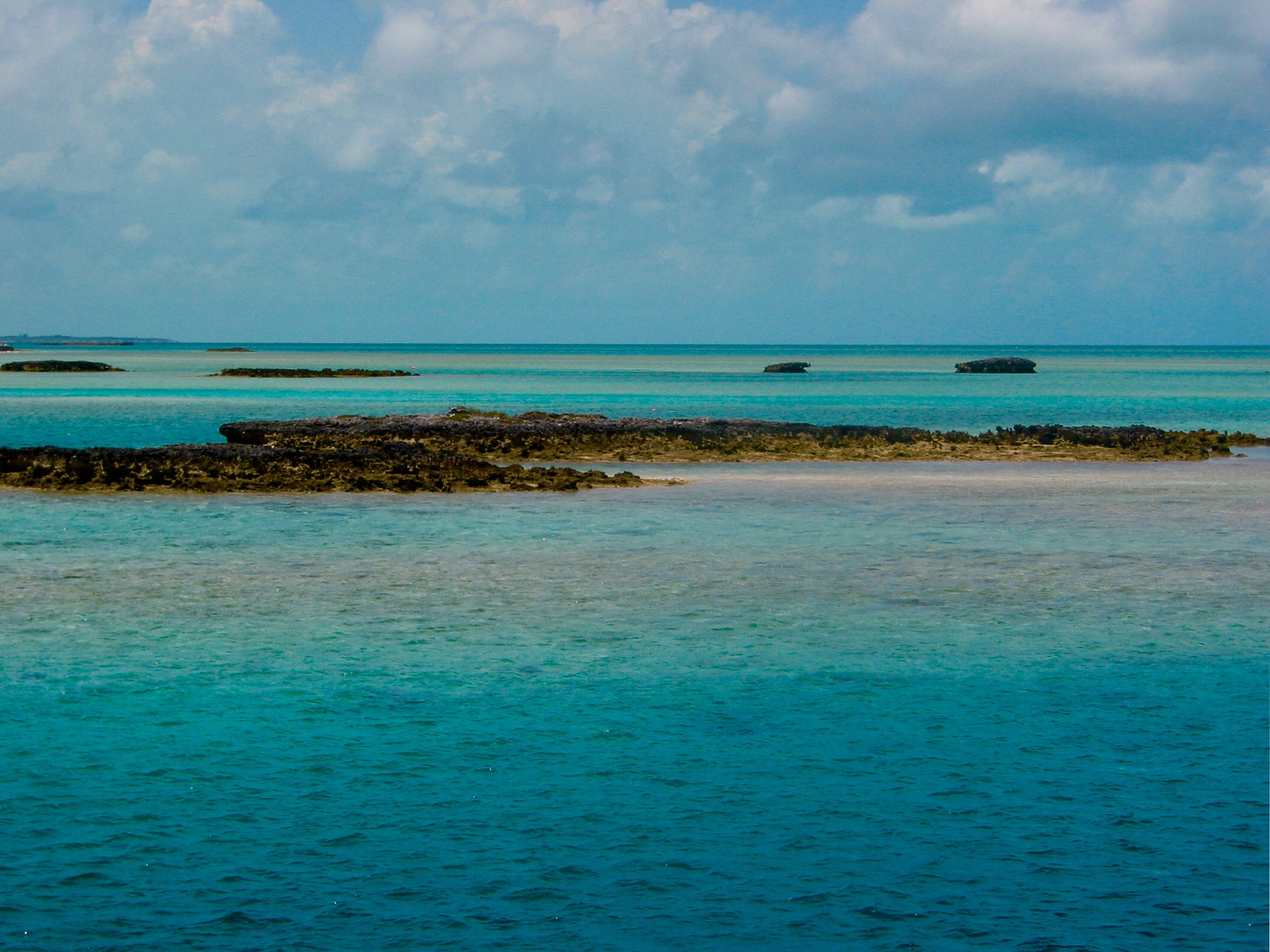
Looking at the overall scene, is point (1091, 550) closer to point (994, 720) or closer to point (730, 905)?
point (994, 720)

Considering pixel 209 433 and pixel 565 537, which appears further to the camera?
pixel 209 433

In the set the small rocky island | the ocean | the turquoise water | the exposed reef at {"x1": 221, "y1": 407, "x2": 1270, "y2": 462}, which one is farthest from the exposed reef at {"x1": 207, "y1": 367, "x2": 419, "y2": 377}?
the ocean

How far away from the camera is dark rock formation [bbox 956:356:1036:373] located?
18325 centimetres

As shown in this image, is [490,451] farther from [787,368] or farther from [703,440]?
[787,368]

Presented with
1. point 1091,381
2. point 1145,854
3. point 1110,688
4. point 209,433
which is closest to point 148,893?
point 1145,854

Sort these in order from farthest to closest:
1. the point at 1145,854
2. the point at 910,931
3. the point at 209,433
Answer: the point at 209,433, the point at 1145,854, the point at 910,931

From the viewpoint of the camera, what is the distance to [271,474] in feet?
122

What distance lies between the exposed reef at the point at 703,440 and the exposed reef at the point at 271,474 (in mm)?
6914

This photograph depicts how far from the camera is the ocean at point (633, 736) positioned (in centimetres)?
948

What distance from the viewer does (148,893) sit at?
9617 millimetres

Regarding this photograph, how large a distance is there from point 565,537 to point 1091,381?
13901 cm

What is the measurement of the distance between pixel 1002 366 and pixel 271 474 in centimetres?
16027

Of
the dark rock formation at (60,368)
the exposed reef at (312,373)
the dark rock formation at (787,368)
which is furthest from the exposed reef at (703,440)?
the dark rock formation at (60,368)

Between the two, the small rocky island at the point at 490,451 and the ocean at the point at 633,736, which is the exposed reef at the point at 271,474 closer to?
the small rocky island at the point at 490,451
